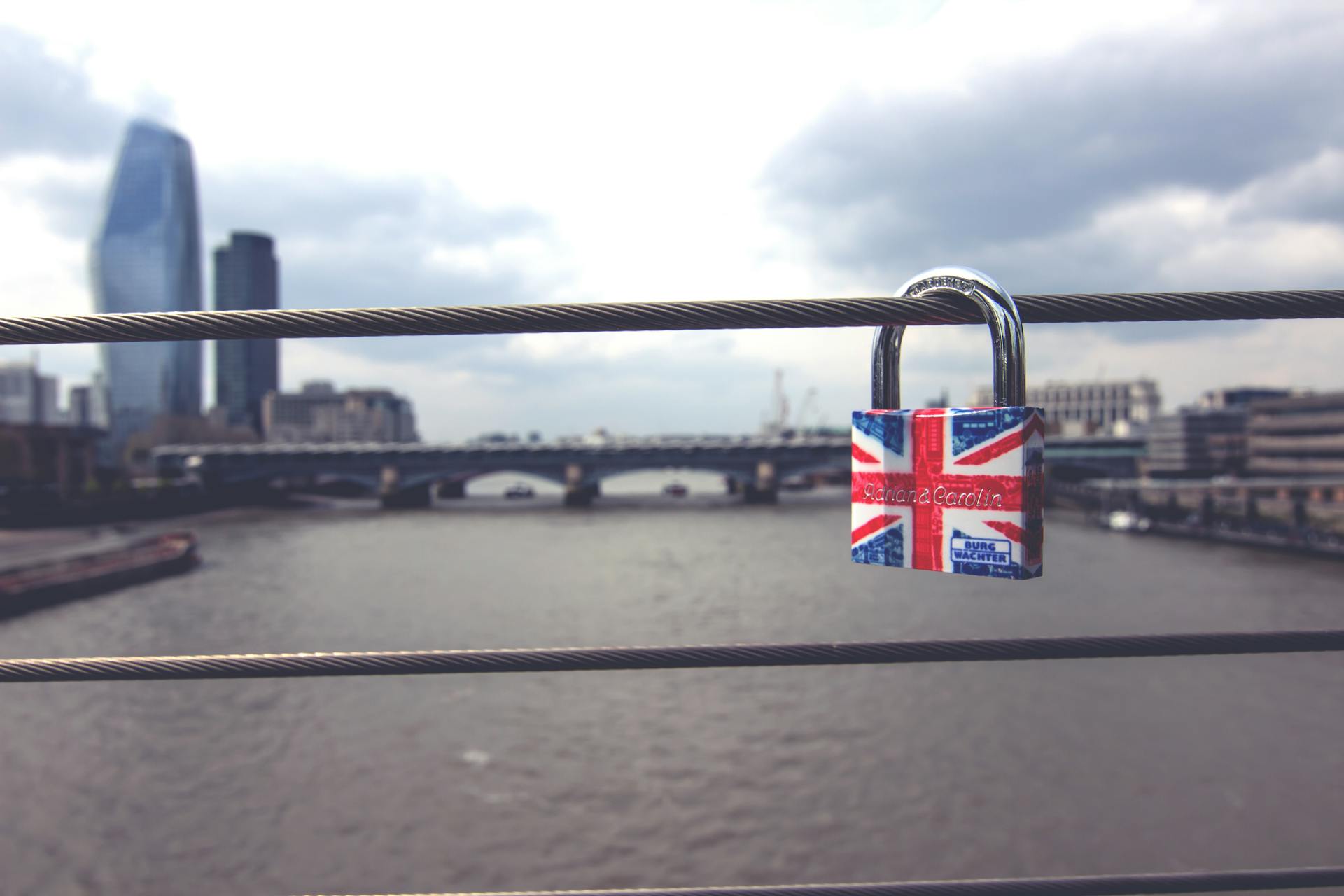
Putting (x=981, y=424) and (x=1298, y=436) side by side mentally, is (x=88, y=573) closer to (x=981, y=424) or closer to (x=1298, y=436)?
(x=981, y=424)

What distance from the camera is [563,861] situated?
13117 mm

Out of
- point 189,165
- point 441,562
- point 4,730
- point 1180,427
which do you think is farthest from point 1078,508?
point 189,165

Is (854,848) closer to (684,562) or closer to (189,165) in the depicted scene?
(684,562)

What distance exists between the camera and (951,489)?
1365 mm

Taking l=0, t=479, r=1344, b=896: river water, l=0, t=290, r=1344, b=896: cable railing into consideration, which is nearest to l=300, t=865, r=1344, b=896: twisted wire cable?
Result: l=0, t=290, r=1344, b=896: cable railing

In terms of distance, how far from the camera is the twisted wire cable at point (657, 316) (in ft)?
4.25

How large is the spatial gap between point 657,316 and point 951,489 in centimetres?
55

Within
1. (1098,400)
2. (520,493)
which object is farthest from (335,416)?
(1098,400)

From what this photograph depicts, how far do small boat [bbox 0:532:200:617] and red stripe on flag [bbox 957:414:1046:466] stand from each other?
113ft

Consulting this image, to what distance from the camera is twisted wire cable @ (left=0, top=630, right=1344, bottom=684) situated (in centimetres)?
134

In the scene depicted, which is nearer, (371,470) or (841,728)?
(841,728)

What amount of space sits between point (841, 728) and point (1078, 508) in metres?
62.7

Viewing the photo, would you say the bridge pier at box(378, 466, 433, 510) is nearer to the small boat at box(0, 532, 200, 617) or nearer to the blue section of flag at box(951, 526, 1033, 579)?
the small boat at box(0, 532, 200, 617)

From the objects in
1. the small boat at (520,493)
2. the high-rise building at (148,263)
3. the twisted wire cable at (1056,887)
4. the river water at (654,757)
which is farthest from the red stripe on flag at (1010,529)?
the high-rise building at (148,263)
